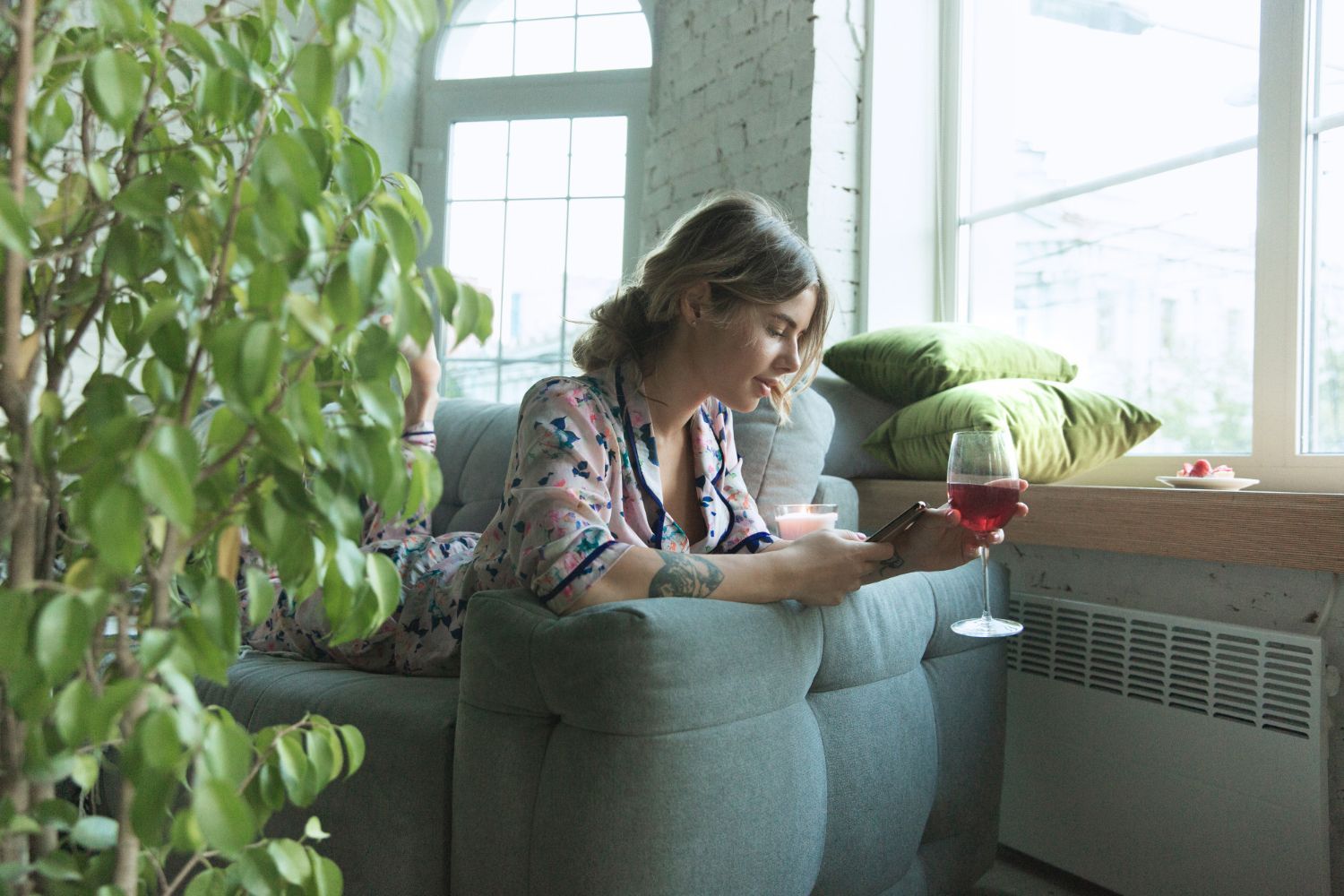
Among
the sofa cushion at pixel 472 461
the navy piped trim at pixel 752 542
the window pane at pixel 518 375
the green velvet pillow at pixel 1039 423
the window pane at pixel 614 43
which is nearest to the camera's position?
the navy piped trim at pixel 752 542

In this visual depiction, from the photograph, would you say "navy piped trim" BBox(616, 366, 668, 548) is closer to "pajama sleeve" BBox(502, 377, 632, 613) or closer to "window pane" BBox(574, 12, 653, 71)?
"pajama sleeve" BBox(502, 377, 632, 613)

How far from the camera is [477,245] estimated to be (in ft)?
14.0

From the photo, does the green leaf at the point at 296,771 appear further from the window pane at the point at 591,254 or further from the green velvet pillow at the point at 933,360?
the window pane at the point at 591,254

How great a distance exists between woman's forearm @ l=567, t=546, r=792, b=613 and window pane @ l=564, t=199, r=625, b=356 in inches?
109

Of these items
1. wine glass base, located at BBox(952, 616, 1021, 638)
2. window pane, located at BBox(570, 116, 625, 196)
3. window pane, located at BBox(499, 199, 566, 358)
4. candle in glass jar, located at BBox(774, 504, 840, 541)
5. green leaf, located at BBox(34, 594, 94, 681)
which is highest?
window pane, located at BBox(570, 116, 625, 196)

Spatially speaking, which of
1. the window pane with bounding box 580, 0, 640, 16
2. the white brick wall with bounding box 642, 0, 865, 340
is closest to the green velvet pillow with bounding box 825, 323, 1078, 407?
the white brick wall with bounding box 642, 0, 865, 340

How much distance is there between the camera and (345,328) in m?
0.57

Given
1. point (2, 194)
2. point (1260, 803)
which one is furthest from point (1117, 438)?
point (2, 194)

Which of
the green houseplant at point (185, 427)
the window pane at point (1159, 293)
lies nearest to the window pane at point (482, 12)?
the window pane at point (1159, 293)

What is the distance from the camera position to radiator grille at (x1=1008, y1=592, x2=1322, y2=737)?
164cm

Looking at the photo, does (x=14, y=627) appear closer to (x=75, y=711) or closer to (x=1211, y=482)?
(x=75, y=711)

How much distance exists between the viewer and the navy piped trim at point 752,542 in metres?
1.77

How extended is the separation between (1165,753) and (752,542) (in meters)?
0.80

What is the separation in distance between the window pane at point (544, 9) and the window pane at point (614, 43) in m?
0.10
